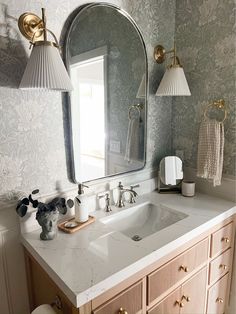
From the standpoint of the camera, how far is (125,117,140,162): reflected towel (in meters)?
1.49

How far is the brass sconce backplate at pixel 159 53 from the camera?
1.54 metres

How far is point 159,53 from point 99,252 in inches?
48.5

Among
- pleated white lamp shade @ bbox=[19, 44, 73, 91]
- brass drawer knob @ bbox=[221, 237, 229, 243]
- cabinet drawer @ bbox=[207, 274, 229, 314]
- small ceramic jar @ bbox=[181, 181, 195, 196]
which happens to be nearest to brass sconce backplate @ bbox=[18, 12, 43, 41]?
pleated white lamp shade @ bbox=[19, 44, 73, 91]

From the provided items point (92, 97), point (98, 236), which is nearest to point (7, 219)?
point (98, 236)

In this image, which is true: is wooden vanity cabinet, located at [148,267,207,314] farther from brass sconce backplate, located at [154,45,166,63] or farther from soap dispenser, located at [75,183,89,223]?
brass sconce backplate, located at [154,45,166,63]

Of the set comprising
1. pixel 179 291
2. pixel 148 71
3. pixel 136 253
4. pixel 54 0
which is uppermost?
pixel 54 0

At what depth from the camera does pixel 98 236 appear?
108 cm

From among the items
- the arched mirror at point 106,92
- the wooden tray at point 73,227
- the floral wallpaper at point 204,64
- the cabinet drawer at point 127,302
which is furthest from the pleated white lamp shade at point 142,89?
the cabinet drawer at point 127,302

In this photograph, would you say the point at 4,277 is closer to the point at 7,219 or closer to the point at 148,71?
the point at 7,219

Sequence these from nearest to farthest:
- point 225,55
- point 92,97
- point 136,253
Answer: point 136,253, point 92,97, point 225,55

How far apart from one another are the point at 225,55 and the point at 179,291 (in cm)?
129

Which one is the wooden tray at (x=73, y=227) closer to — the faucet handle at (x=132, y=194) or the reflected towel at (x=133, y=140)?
the faucet handle at (x=132, y=194)

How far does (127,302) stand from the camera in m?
0.92

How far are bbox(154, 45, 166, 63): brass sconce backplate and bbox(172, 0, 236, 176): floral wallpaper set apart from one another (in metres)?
0.14
